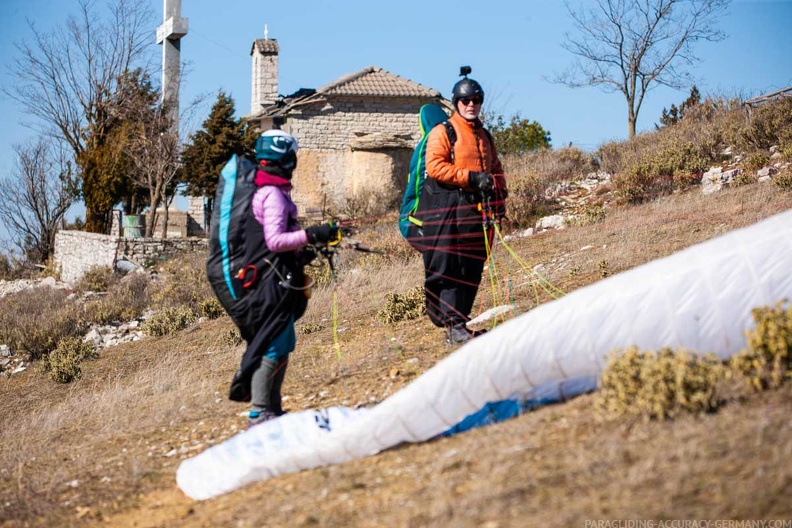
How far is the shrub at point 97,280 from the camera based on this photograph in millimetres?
21594

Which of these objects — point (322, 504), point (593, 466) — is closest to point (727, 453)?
point (593, 466)

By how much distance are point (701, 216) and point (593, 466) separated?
809 centimetres

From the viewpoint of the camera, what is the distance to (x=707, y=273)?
439 centimetres

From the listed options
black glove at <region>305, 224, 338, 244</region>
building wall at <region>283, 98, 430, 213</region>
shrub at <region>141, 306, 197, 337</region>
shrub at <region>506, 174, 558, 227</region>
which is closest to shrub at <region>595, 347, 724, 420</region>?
black glove at <region>305, 224, 338, 244</region>

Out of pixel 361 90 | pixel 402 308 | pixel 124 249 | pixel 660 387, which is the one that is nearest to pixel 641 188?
pixel 402 308

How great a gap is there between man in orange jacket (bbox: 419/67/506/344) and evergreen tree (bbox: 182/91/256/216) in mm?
→ 22789

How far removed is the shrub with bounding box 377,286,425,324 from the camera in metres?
8.66

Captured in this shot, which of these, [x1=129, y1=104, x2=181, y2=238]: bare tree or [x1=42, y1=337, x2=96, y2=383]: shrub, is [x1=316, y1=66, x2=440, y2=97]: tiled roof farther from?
[x1=42, y1=337, x2=96, y2=383]: shrub

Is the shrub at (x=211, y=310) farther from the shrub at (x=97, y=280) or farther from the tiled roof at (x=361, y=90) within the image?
the tiled roof at (x=361, y=90)

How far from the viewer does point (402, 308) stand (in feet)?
28.8

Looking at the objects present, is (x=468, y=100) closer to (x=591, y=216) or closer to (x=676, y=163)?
(x=591, y=216)

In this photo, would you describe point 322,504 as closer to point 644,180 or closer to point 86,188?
point 644,180

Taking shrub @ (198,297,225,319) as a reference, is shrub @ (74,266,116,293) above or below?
below

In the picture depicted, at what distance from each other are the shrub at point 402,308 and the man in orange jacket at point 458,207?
2.17 metres
